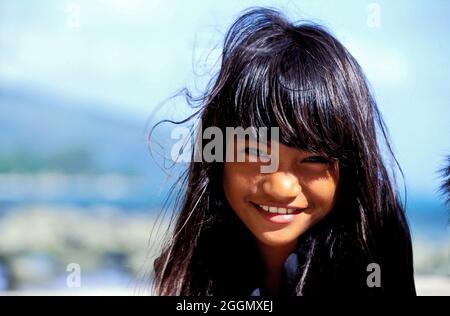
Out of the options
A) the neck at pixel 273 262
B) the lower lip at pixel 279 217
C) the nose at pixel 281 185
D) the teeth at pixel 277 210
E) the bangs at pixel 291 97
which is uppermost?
the bangs at pixel 291 97

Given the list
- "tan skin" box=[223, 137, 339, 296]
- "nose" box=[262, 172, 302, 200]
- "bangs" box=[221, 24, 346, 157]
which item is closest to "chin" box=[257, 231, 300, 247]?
"tan skin" box=[223, 137, 339, 296]

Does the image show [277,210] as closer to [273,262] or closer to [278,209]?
[278,209]

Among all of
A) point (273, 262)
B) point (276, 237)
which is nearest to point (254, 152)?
point (276, 237)

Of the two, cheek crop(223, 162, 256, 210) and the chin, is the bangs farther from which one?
the chin

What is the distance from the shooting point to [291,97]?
134 centimetres

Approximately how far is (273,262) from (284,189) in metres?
0.25

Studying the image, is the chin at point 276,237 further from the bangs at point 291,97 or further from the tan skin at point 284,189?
the bangs at point 291,97

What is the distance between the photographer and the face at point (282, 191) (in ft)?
4.45

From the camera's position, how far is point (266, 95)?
4.45 feet

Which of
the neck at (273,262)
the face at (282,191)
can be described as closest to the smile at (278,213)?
the face at (282,191)

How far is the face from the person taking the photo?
136 cm

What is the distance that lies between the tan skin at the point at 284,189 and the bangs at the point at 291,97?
4 centimetres
